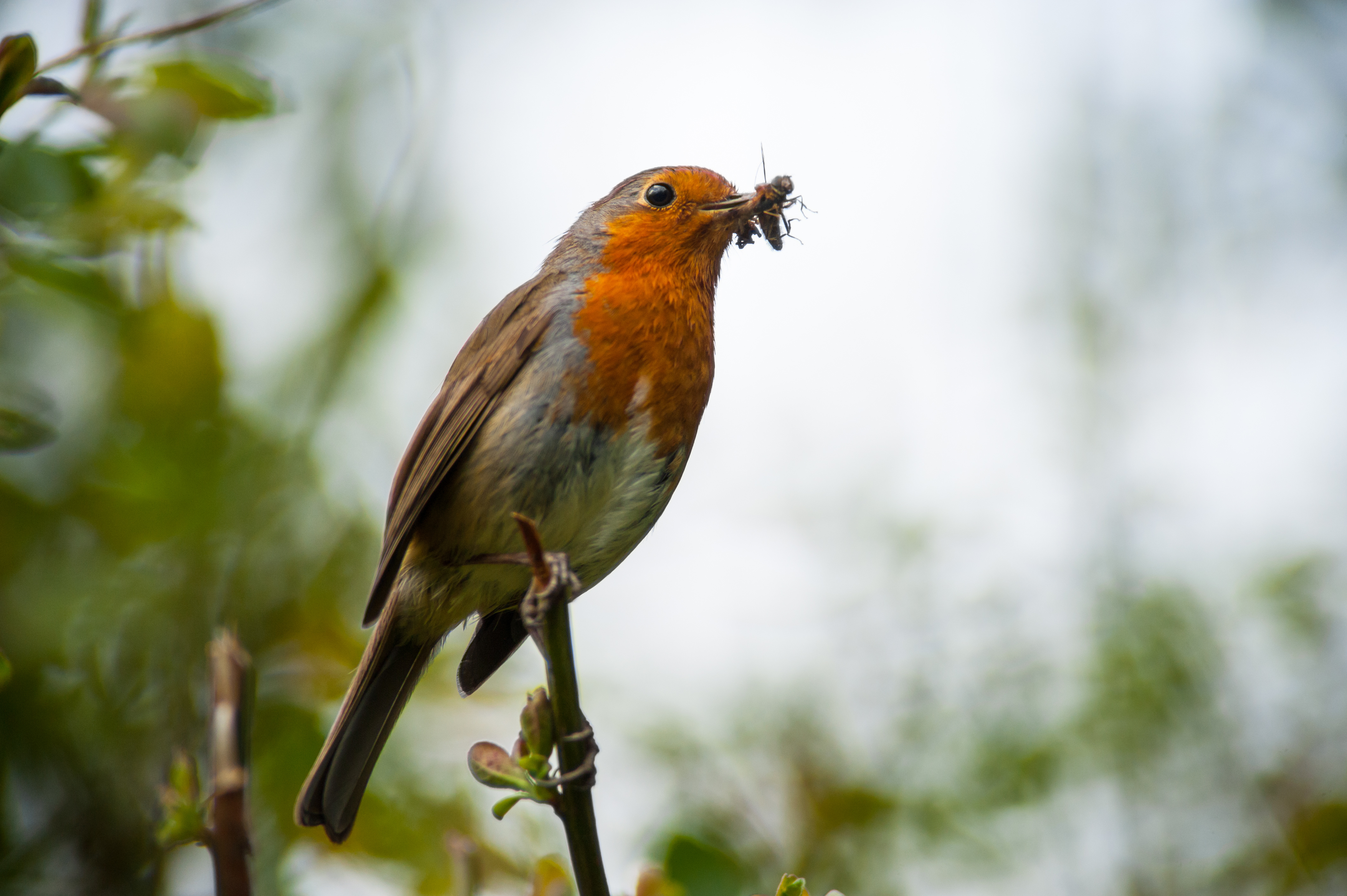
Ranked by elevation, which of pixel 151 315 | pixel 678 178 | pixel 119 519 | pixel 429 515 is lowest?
pixel 119 519

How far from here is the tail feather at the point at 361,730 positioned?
2.49m

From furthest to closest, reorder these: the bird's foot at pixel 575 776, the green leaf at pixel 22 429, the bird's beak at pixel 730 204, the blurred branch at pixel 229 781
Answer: the bird's beak at pixel 730 204 < the bird's foot at pixel 575 776 < the green leaf at pixel 22 429 < the blurred branch at pixel 229 781

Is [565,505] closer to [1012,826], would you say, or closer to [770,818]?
[770,818]

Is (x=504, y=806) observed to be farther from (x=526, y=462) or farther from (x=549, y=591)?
(x=526, y=462)

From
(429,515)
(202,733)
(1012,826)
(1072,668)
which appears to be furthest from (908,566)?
(202,733)

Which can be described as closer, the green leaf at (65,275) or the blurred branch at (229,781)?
the blurred branch at (229,781)

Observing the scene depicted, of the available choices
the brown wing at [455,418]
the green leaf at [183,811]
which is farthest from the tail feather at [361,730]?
the green leaf at [183,811]

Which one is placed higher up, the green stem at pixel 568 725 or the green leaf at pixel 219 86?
the green leaf at pixel 219 86

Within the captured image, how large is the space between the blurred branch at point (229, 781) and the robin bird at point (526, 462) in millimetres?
1515

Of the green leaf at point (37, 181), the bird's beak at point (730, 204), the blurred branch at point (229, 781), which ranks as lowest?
the blurred branch at point (229, 781)

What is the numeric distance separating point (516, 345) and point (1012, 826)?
91.7 inches

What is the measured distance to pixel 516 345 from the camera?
2900 millimetres

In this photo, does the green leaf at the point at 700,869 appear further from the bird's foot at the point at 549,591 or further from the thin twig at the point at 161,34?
the thin twig at the point at 161,34

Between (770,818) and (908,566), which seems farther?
(908,566)
